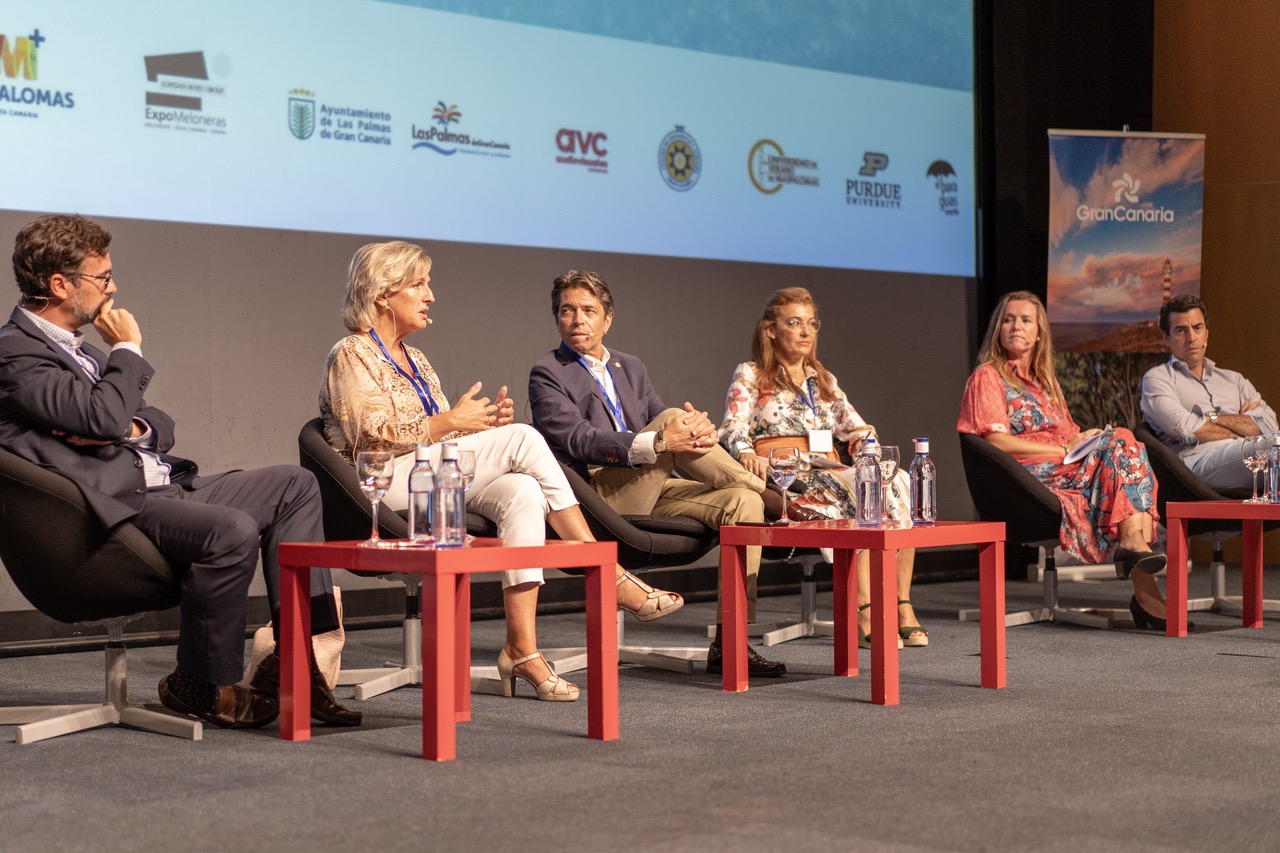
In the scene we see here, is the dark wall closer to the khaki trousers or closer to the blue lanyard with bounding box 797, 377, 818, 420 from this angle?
the blue lanyard with bounding box 797, 377, 818, 420

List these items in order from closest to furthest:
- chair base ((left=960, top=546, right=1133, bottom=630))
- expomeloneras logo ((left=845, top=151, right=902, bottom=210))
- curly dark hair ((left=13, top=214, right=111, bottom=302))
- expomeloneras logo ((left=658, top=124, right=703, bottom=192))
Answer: curly dark hair ((left=13, top=214, right=111, bottom=302)) → chair base ((left=960, top=546, right=1133, bottom=630)) → expomeloneras logo ((left=658, top=124, right=703, bottom=192)) → expomeloneras logo ((left=845, top=151, right=902, bottom=210))

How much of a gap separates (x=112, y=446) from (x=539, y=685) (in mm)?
1116

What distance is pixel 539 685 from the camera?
11.8ft

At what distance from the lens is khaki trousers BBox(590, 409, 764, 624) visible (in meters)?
4.20

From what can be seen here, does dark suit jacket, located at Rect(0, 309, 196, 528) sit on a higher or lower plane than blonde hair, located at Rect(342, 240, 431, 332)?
lower

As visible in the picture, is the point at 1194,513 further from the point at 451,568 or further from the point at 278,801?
the point at 278,801

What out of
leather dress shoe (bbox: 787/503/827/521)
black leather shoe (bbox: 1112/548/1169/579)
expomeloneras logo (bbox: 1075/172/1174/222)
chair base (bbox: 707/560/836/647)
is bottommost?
chair base (bbox: 707/560/836/647)

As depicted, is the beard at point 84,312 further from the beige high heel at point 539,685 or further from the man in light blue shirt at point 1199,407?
the man in light blue shirt at point 1199,407

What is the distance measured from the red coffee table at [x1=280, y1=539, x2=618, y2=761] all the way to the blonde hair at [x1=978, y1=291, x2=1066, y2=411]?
98.9 inches

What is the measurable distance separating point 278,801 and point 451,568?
53cm

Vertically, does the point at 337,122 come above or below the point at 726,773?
above

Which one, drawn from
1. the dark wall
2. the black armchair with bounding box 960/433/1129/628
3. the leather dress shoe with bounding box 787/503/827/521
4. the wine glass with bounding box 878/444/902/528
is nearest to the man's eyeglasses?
the wine glass with bounding box 878/444/902/528

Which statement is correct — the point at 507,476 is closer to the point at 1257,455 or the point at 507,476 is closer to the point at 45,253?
the point at 45,253

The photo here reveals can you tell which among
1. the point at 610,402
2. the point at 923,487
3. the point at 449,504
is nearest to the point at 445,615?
the point at 449,504
